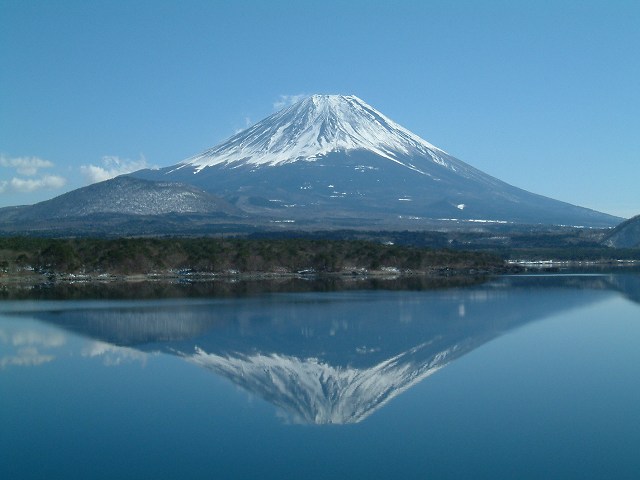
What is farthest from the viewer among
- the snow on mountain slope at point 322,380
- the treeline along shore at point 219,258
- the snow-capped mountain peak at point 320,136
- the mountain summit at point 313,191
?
the snow-capped mountain peak at point 320,136

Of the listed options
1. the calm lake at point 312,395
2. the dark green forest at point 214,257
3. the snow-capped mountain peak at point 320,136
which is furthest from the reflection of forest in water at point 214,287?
the snow-capped mountain peak at point 320,136

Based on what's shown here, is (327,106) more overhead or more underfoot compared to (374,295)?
more overhead

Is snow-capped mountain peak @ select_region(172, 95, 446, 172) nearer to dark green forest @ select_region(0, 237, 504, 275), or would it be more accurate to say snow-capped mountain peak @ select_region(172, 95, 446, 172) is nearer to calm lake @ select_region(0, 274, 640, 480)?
dark green forest @ select_region(0, 237, 504, 275)

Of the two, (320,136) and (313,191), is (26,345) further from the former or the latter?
(320,136)

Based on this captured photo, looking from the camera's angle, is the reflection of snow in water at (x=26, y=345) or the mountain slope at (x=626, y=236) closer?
the reflection of snow in water at (x=26, y=345)

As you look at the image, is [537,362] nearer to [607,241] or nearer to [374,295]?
[374,295]

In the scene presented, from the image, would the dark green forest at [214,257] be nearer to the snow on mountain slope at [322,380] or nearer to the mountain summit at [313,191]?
the snow on mountain slope at [322,380]

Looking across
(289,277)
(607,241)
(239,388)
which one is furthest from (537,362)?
(607,241)
